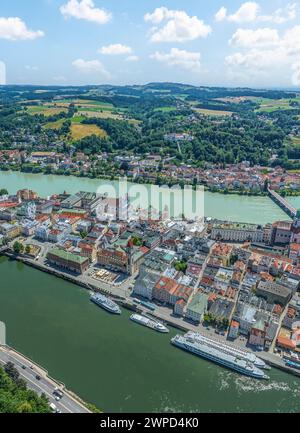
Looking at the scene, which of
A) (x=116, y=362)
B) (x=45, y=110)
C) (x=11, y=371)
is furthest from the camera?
(x=45, y=110)

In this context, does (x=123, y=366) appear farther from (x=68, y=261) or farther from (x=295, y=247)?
(x=295, y=247)

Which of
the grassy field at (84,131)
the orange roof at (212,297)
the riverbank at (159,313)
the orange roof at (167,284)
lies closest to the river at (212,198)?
the orange roof at (212,297)

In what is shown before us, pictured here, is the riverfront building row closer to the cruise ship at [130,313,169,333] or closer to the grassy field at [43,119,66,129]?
the cruise ship at [130,313,169,333]

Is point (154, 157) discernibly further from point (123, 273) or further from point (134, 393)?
point (134, 393)

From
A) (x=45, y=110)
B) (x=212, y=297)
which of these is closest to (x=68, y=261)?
(x=212, y=297)

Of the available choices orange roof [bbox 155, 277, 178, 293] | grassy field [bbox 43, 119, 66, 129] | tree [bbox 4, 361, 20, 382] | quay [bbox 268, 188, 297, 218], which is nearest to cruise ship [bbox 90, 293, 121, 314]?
orange roof [bbox 155, 277, 178, 293]

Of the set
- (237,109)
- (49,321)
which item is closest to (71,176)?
(49,321)
